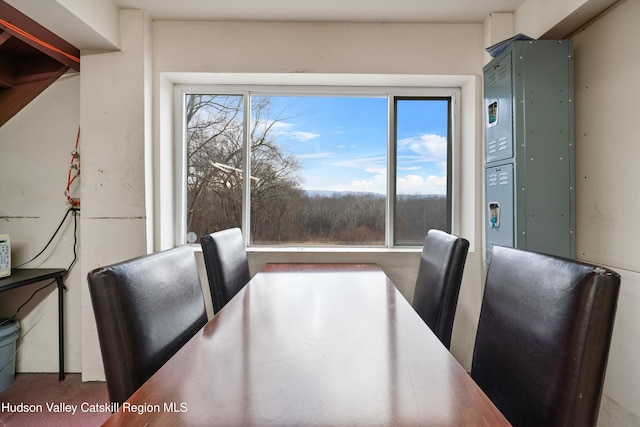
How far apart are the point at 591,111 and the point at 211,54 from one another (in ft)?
7.97

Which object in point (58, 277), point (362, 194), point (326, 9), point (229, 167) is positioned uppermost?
point (326, 9)

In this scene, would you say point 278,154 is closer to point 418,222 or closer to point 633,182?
point 418,222

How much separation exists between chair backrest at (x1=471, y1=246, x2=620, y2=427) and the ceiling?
1.84 m

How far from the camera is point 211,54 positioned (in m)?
2.26

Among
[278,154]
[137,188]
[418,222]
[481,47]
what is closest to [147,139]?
[137,188]

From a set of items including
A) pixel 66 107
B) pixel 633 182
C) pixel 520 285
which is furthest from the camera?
pixel 66 107

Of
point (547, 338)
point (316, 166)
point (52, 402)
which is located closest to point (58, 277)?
point (52, 402)

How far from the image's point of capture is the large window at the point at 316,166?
2541mm

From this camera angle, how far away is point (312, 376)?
77cm

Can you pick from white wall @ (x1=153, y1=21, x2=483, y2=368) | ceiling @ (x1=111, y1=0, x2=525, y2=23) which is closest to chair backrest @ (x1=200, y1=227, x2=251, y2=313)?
white wall @ (x1=153, y1=21, x2=483, y2=368)

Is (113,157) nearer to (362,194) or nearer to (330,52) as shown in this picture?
(330,52)

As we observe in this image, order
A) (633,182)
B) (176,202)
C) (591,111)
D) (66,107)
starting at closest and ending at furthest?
1. (633,182)
2. (591,111)
3. (66,107)
4. (176,202)

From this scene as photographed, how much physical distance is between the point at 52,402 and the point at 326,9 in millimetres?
3103

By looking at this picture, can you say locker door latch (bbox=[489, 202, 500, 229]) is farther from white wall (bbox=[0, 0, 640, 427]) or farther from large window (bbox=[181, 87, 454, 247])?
large window (bbox=[181, 87, 454, 247])
